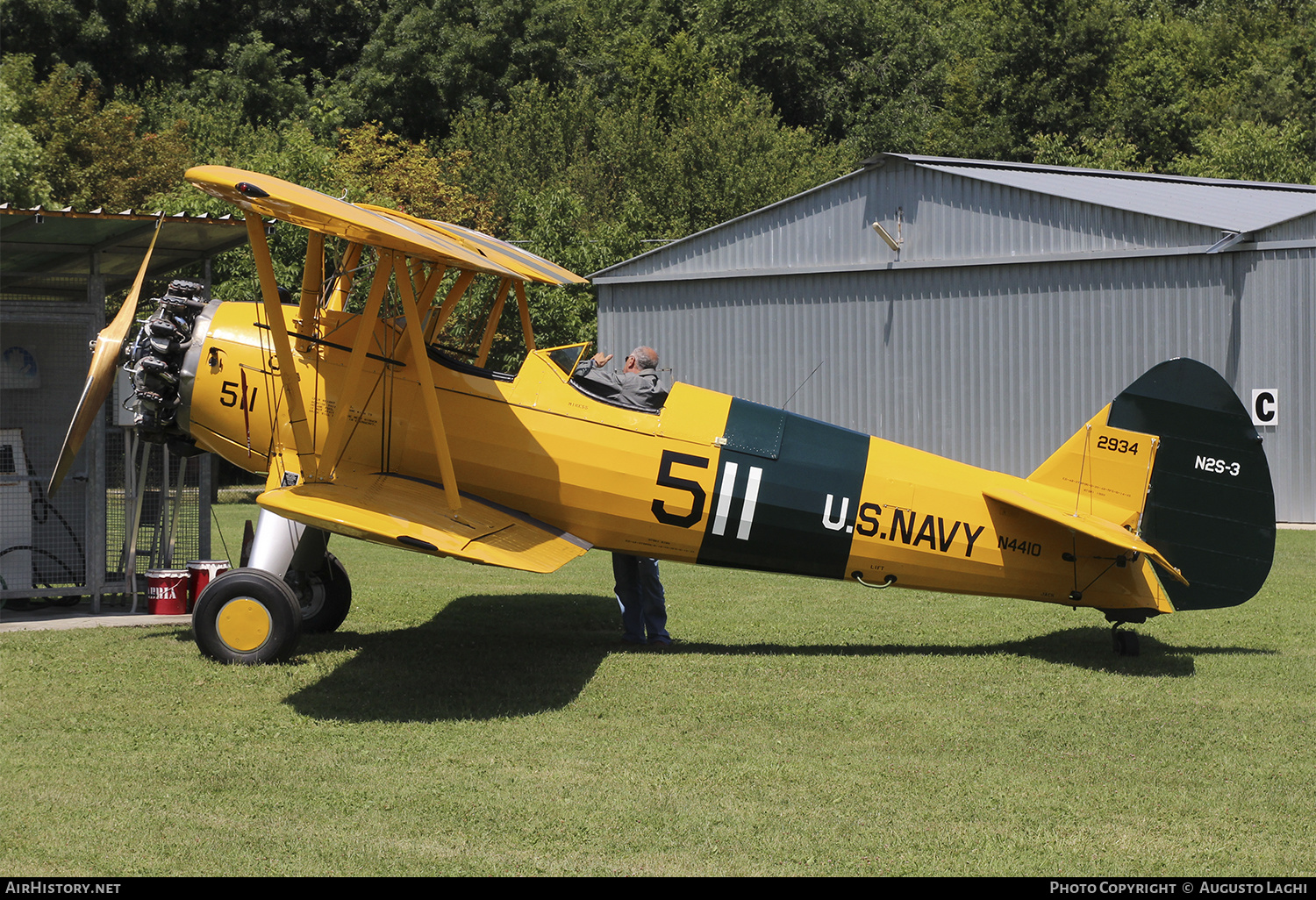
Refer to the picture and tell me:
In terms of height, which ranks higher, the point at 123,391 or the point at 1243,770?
the point at 123,391

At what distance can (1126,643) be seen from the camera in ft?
28.0

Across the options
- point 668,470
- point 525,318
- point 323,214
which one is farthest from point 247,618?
point 525,318

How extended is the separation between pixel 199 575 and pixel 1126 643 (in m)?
7.69

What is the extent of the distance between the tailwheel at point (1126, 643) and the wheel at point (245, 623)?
5936mm

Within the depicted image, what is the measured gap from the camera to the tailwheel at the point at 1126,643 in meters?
8.54

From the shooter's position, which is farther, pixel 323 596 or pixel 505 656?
pixel 323 596

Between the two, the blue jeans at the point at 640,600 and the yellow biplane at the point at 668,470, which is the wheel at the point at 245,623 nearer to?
the yellow biplane at the point at 668,470

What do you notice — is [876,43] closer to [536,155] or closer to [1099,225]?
[536,155]

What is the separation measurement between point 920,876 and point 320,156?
95.9 ft

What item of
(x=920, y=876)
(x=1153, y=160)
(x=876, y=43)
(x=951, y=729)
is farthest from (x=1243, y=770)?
(x=876, y=43)

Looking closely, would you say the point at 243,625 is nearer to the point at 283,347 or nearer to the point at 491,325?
the point at 283,347

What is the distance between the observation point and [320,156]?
3055 cm

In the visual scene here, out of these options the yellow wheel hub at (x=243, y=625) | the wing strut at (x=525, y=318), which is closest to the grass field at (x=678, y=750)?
the yellow wheel hub at (x=243, y=625)

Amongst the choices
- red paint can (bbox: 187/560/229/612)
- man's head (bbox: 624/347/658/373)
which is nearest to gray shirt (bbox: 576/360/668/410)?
man's head (bbox: 624/347/658/373)
